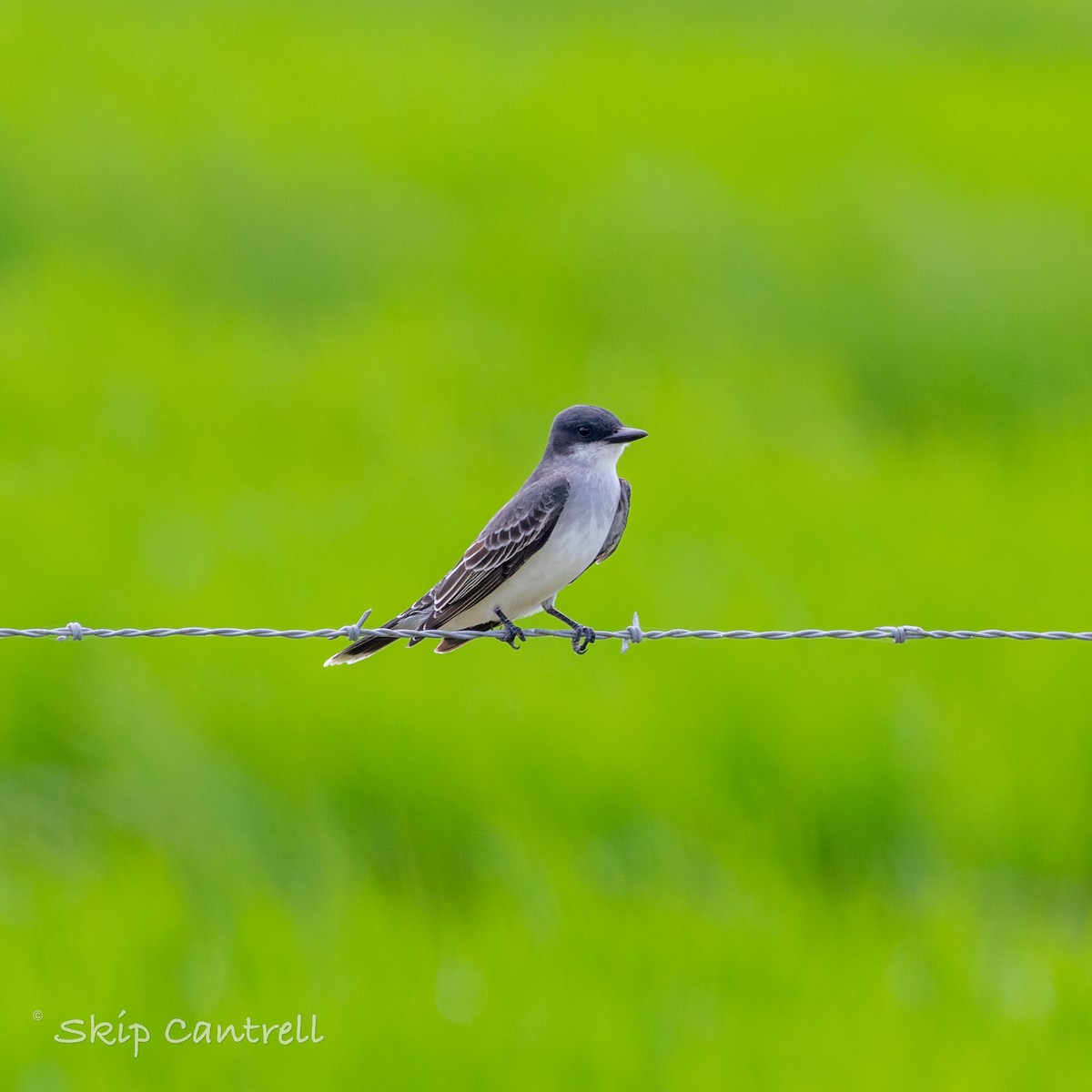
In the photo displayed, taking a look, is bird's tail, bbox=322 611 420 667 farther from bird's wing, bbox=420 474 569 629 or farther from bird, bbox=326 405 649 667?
bird's wing, bbox=420 474 569 629

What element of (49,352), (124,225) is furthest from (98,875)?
(124,225)

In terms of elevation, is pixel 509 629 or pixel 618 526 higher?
pixel 618 526

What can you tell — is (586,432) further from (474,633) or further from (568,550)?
(474,633)

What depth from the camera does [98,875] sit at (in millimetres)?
5262

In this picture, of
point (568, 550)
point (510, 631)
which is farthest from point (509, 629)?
point (568, 550)

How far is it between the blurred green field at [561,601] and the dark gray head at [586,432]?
1263 mm

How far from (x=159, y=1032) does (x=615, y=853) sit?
5.17 feet

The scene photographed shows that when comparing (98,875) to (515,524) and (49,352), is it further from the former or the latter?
(49,352)

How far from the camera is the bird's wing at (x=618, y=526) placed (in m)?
4.57

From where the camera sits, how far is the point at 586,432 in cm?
470

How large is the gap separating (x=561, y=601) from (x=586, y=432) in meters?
1.88

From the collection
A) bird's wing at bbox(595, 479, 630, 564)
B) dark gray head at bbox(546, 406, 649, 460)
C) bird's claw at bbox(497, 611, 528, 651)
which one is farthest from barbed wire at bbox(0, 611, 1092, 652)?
dark gray head at bbox(546, 406, 649, 460)

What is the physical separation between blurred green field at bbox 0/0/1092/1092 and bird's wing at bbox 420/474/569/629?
3.19 feet

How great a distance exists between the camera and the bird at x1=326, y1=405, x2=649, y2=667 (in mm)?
4355
